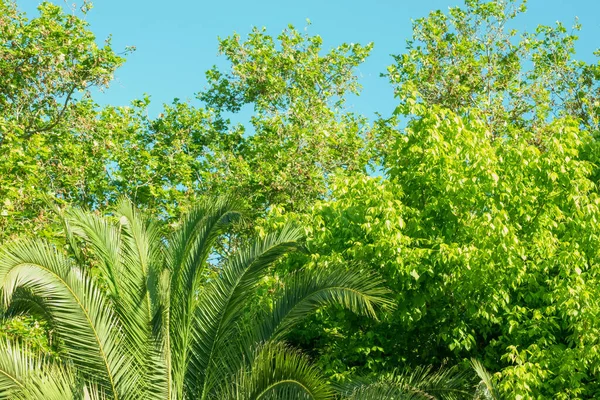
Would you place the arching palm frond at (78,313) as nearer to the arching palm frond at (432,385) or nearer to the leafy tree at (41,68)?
the arching palm frond at (432,385)

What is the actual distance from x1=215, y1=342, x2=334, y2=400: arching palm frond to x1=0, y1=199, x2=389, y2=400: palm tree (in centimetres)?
4

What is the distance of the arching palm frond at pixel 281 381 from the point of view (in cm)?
841

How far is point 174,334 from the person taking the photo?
1012 cm

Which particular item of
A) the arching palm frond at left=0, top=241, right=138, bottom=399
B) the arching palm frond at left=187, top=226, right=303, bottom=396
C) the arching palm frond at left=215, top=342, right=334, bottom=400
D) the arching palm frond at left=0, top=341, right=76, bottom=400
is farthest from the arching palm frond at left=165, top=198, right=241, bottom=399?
the arching palm frond at left=0, top=341, right=76, bottom=400

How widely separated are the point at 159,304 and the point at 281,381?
2160mm

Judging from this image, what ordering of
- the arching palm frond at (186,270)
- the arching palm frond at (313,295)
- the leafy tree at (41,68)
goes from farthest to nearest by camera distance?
the leafy tree at (41,68) < the arching palm frond at (313,295) < the arching palm frond at (186,270)

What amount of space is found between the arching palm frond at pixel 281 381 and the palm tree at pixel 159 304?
40 millimetres

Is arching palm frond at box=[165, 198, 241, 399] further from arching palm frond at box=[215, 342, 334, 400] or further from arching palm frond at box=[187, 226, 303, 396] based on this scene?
arching palm frond at box=[215, 342, 334, 400]

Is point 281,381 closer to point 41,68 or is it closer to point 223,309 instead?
point 223,309

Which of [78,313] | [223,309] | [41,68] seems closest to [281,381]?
[223,309]

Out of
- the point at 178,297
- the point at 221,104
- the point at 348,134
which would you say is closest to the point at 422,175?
the point at 178,297

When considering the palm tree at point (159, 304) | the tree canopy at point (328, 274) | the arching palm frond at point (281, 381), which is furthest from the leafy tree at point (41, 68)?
the arching palm frond at point (281, 381)

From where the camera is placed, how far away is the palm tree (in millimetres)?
9320

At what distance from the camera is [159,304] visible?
33.2 ft
